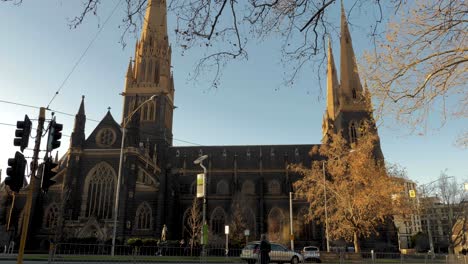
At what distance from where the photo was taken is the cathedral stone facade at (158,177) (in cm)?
4569

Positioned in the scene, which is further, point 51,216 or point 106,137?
point 106,137

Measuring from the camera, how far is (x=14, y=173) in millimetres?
10672

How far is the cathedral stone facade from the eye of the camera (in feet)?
150

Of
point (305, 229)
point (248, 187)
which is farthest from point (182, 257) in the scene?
point (248, 187)

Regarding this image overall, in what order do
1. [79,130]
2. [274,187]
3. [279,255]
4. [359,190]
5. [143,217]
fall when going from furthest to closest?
[274,187]
[143,217]
[79,130]
[359,190]
[279,255]

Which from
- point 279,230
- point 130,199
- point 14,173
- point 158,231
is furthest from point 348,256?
point 279,230

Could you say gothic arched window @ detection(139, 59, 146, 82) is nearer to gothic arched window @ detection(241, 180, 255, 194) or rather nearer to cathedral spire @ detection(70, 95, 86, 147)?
cathedral spire @ detection(70, 95, 86, 147)

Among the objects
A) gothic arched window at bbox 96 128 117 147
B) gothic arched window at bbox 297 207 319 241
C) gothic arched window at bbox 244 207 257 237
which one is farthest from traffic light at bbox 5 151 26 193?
gothic arched window at bbox 297 207 319 241

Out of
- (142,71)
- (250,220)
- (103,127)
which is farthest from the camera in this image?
(142,71)

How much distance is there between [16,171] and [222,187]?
62.2 m

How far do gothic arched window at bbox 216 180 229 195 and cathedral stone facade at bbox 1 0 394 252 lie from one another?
0.61 ft

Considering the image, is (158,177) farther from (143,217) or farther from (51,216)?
(51,216)

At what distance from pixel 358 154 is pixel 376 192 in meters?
3.67

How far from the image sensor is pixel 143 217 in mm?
52062
